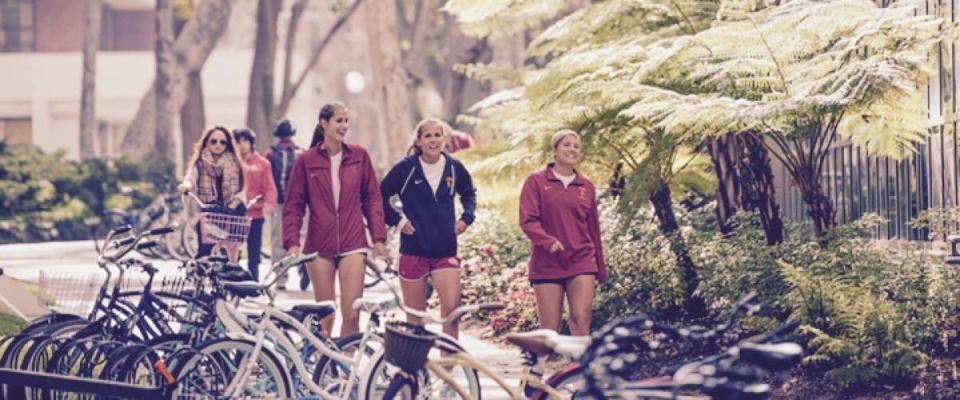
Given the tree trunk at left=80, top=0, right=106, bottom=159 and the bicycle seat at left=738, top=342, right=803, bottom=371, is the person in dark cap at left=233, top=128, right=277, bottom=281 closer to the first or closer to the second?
the bicycle seat at left=738, top=342, right=803, bottom=371

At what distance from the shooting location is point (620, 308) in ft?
52.5

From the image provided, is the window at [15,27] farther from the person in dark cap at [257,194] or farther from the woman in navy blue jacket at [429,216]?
the woman in navy blue jacket at [429,216]

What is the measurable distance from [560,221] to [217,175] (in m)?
5.61

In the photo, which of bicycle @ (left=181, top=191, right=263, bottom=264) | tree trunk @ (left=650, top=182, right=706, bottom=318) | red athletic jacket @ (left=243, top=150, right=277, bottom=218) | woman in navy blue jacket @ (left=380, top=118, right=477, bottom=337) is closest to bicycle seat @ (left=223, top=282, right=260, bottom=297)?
woman in navy blue jacket @ (left=380, top=118, right=477, bottom=337)

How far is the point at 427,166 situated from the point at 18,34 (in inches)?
2197

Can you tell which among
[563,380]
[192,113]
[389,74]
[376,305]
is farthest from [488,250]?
[192,113]

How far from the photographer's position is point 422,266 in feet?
40.7

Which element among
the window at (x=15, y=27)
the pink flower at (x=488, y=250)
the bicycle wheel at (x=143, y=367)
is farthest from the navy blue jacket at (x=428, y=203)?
the window at (x=15, y=27)

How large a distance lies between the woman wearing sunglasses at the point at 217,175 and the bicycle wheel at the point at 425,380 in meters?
7.76

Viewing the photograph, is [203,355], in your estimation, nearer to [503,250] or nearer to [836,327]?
[836,327]

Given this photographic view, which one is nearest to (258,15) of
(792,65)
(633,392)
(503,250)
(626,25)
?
(503,250)

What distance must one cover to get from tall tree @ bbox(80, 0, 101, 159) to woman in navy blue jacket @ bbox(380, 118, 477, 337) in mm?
33141

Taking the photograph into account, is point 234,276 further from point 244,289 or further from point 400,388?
point 400,388

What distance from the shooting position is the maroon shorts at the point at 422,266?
1241 centimetres
